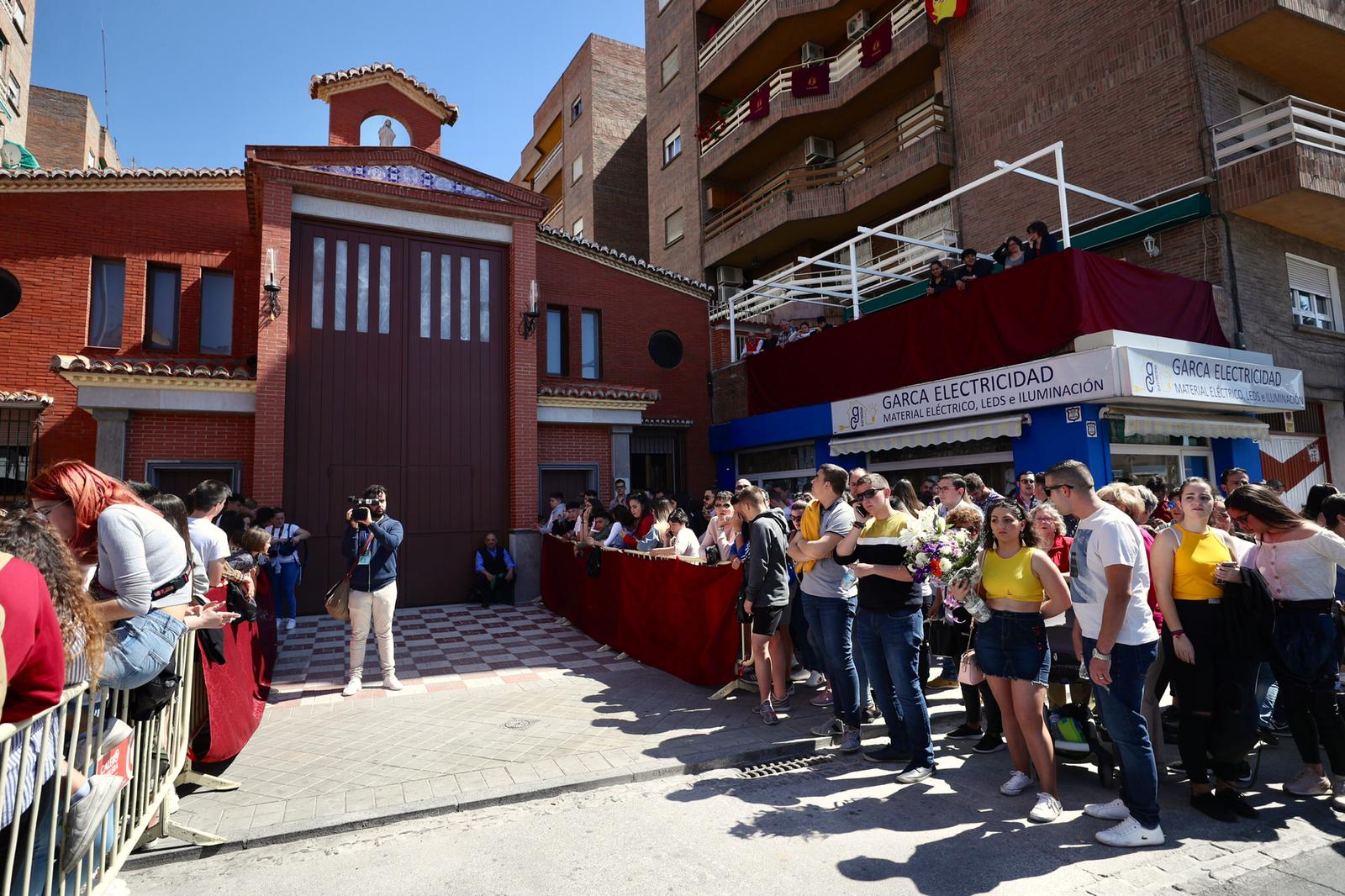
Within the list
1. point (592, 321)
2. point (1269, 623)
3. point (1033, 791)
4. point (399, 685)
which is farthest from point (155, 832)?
point (592, 321)

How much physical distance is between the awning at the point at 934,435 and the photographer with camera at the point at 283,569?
392 inches

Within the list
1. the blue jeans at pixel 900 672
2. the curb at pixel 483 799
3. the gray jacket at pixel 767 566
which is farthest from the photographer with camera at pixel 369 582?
the blue jeans at pixel 900 672

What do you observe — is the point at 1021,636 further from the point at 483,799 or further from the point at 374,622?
the point at 374,622

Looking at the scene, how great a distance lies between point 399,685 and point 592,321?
1113 cm

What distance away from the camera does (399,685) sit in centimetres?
719

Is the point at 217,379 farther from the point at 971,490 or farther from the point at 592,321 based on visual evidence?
the point at 971,490

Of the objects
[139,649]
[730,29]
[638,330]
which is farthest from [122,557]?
[730,29]

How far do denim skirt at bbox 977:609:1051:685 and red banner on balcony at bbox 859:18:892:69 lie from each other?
61.5ft

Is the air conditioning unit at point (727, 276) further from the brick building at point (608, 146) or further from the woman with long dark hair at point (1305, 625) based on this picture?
the woman with long dark hair at point (1305, 625)

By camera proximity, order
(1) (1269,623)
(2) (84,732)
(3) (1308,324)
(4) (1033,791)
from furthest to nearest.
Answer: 1. (3) (1308,324)
2. (4) (1033,791)
3. (1) (1269,623)
4. (2) (84,732)

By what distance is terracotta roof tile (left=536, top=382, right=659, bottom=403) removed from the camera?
14.1 meters

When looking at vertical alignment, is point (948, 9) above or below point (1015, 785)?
above

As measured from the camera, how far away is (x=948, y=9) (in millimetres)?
16812

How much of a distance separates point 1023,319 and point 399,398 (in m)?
10.6
